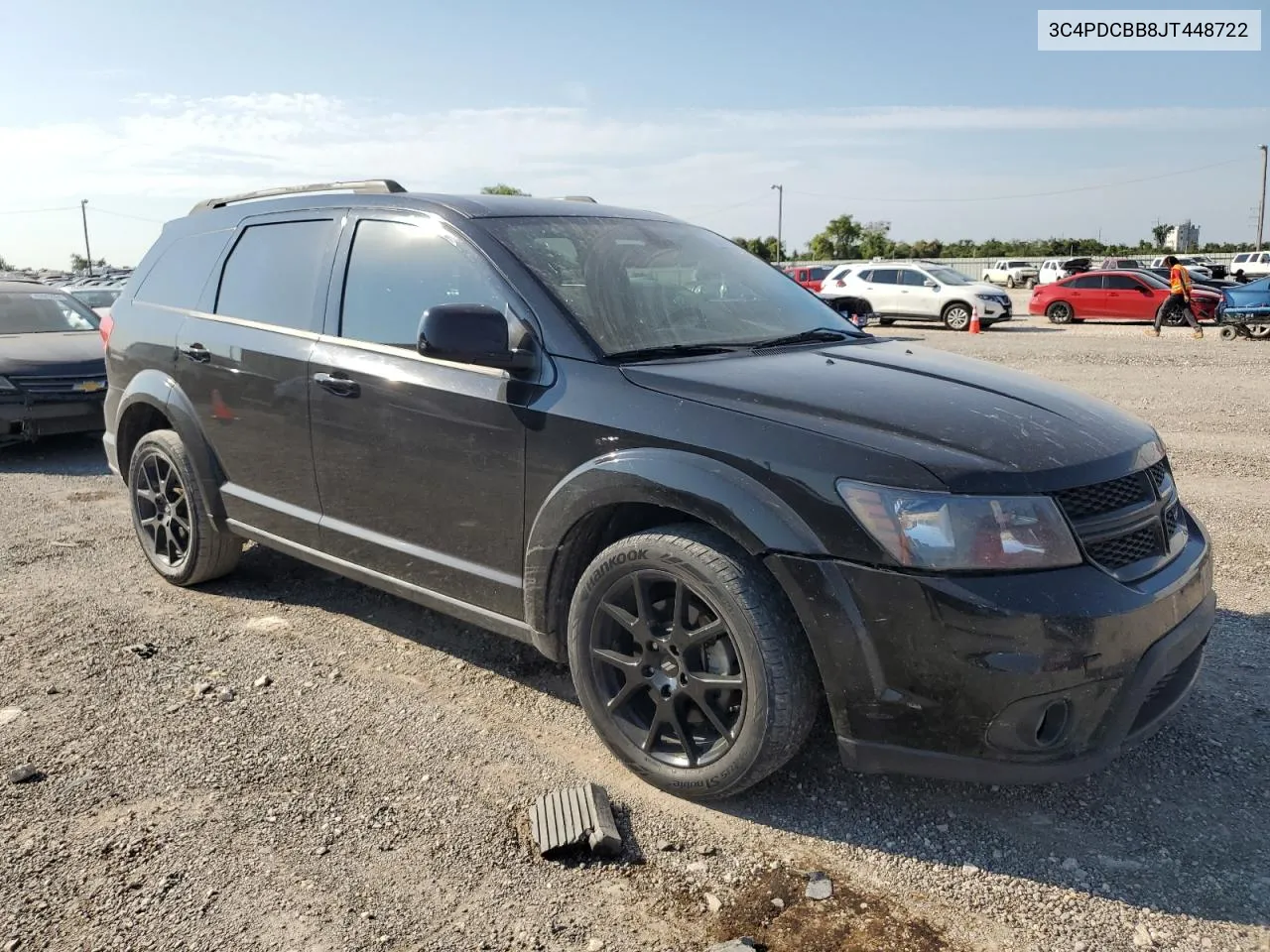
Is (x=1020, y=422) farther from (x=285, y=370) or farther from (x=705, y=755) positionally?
(x=285, y=370)

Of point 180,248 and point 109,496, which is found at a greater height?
point 180,248

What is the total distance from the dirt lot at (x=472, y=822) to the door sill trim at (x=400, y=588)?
0.36 m

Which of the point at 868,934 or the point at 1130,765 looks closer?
the point at 868,934

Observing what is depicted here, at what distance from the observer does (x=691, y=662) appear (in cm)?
281

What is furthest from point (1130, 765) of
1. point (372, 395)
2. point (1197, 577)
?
point (372, 395)

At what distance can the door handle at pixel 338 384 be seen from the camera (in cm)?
360

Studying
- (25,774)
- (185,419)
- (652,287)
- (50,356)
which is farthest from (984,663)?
(50,356)

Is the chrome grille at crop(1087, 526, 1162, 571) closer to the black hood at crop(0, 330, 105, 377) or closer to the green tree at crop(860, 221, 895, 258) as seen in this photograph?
the black hood at crop(0, 330, 105, 377)

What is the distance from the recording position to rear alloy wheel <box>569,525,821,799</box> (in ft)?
8.57

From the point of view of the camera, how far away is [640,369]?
3.00 meters

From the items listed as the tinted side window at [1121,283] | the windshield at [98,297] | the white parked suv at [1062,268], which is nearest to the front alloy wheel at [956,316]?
the tinted side window at [1121,283]

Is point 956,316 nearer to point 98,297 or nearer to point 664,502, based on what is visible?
point 98,297

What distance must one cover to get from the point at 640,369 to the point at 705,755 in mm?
1181

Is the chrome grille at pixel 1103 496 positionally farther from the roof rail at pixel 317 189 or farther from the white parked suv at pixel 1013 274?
the white parked suv at pixel 1013 274
